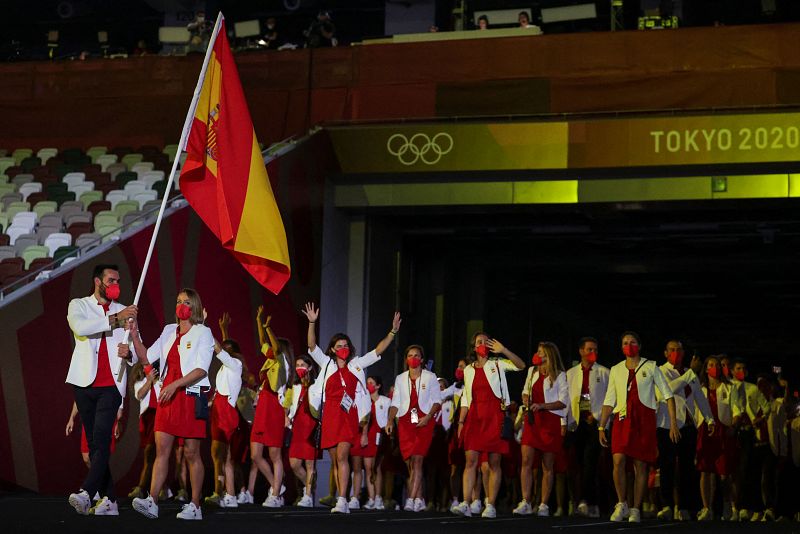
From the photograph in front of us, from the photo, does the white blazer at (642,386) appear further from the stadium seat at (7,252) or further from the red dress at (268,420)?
the stadium seat at (7,252)

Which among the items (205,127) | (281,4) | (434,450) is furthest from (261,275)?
(281,4)

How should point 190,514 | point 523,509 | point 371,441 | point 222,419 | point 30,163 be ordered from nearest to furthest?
point 190,514 < point 523,509 < point 222,419 < point 371,441 < point 30,163

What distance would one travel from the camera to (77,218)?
18.3 meters

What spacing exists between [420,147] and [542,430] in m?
7.90

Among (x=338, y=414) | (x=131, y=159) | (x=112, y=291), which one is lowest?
(x=338, y=414)

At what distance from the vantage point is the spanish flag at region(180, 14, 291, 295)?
10648 millimetres

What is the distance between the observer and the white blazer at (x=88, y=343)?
30.7ft

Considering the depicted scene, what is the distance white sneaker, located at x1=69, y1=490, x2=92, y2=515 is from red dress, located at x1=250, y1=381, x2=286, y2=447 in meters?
4.70

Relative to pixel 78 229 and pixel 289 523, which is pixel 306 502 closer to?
pixel 289 523

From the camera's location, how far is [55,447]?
543 inches

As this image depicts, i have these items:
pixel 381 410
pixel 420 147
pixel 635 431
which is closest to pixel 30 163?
pixel 420 147

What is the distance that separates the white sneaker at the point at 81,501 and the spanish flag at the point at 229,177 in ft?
7.92

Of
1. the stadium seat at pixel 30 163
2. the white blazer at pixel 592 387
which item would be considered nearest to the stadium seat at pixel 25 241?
the stadium seat at pixel 30 163

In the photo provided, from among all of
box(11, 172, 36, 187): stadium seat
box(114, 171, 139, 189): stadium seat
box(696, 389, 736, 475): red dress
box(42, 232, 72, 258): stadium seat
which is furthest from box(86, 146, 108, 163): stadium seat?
box(696, 389, 736, 475): red dress
